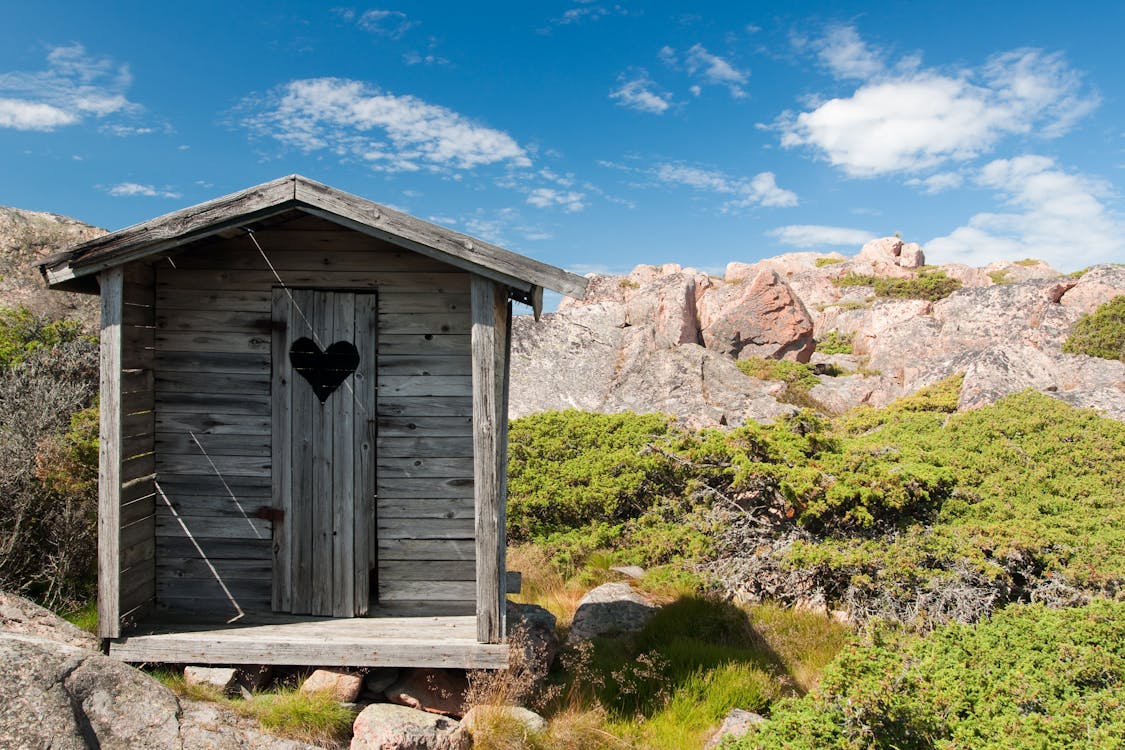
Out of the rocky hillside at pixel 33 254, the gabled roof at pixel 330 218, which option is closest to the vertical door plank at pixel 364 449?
the gabled roof at pixel 330 218

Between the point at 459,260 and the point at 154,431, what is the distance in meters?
3.04

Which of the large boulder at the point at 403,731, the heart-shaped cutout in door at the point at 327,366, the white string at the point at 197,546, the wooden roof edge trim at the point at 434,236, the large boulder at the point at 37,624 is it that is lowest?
the large boulder at the point at 403,731

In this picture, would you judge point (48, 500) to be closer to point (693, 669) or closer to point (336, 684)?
point (336, 684)

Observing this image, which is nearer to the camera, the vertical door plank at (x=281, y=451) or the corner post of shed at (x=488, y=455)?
the corner post of shed at (x=488, y=455)

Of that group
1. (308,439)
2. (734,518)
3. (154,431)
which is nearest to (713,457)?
(734,518)

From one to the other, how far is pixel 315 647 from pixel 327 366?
6.99ft

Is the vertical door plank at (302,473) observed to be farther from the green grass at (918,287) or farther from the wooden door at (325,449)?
the green grass at (918,287)

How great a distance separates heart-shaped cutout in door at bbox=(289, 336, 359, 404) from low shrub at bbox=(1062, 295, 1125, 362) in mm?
18679

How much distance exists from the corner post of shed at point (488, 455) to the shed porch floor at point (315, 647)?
0.20 m

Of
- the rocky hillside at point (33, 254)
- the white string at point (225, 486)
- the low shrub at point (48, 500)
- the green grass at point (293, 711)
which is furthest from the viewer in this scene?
the rocky hillside at point (33, 254)

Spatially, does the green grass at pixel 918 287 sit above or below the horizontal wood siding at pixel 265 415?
above

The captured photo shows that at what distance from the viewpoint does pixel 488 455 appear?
489 cm

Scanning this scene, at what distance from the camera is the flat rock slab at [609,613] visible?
671 centimetres

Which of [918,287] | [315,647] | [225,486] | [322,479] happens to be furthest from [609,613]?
[918,287]
